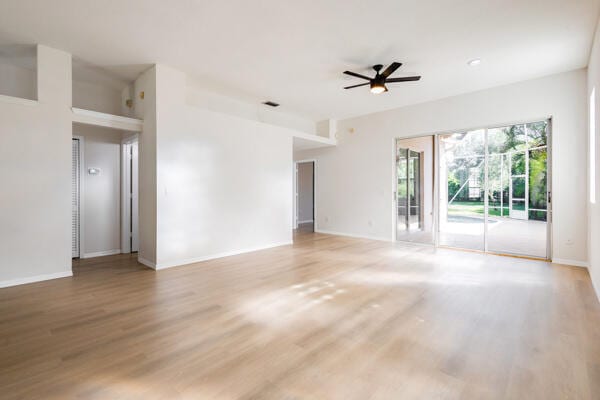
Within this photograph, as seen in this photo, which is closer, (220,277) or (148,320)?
(148,320)

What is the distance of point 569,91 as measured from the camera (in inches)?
180

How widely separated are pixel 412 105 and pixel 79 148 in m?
6.60

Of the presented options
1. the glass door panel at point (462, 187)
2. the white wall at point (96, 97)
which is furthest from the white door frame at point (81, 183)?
the glass door panel at point (462, 187)

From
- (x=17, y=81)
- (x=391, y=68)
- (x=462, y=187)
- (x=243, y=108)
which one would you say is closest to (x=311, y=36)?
(x=391, y=68)

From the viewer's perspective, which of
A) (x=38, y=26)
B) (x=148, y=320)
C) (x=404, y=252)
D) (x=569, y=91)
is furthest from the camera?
(x=404, y=252)

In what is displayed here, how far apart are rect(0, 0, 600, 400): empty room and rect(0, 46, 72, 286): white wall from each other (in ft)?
0.08

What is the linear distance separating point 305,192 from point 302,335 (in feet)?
27.0

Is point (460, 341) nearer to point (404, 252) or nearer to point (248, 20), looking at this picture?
point (404, 252)

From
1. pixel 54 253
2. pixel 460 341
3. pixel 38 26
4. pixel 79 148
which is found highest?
pixel 38 26

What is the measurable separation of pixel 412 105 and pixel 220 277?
5371 mm

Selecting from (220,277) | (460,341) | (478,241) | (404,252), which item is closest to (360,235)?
(404,252)

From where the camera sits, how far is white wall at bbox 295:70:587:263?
4.54 m

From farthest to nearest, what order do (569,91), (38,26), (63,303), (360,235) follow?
(360,235), (569,91), (38,26), (63,303)

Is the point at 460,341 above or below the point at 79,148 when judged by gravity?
below
